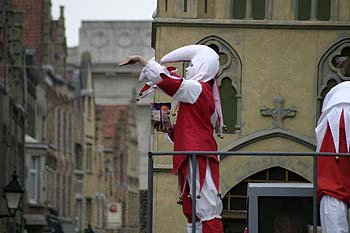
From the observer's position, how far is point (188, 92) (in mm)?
12633

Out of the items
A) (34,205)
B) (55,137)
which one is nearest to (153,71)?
(34,205)

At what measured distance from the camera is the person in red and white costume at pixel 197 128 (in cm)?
1231

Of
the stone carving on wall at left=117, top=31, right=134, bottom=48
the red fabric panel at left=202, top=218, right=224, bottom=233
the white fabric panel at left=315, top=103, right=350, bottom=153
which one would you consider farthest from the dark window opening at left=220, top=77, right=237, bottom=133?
the stone carving on wall at left=117, top=31, right=134, bottom=48

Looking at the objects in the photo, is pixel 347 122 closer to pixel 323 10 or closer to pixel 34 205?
pixel 323 10

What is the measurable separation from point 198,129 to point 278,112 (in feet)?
28.7

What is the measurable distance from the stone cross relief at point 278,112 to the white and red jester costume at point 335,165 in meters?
8.62

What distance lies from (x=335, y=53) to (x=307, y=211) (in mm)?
9211

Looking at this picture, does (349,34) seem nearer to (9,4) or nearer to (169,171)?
(169,171)

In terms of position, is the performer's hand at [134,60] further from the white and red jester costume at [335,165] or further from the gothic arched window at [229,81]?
the gothic arched window at [229,81]

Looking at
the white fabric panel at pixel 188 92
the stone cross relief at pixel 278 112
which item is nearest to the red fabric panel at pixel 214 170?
the white fabric panel at pixel 188 92

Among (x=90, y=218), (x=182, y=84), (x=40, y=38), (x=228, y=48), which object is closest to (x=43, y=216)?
(x=40, y=38)

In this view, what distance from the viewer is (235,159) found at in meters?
21.2

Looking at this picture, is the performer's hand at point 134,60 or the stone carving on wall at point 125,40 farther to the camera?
the stone carving on wall at point 125,40

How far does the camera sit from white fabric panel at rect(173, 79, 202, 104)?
41.4 ft
